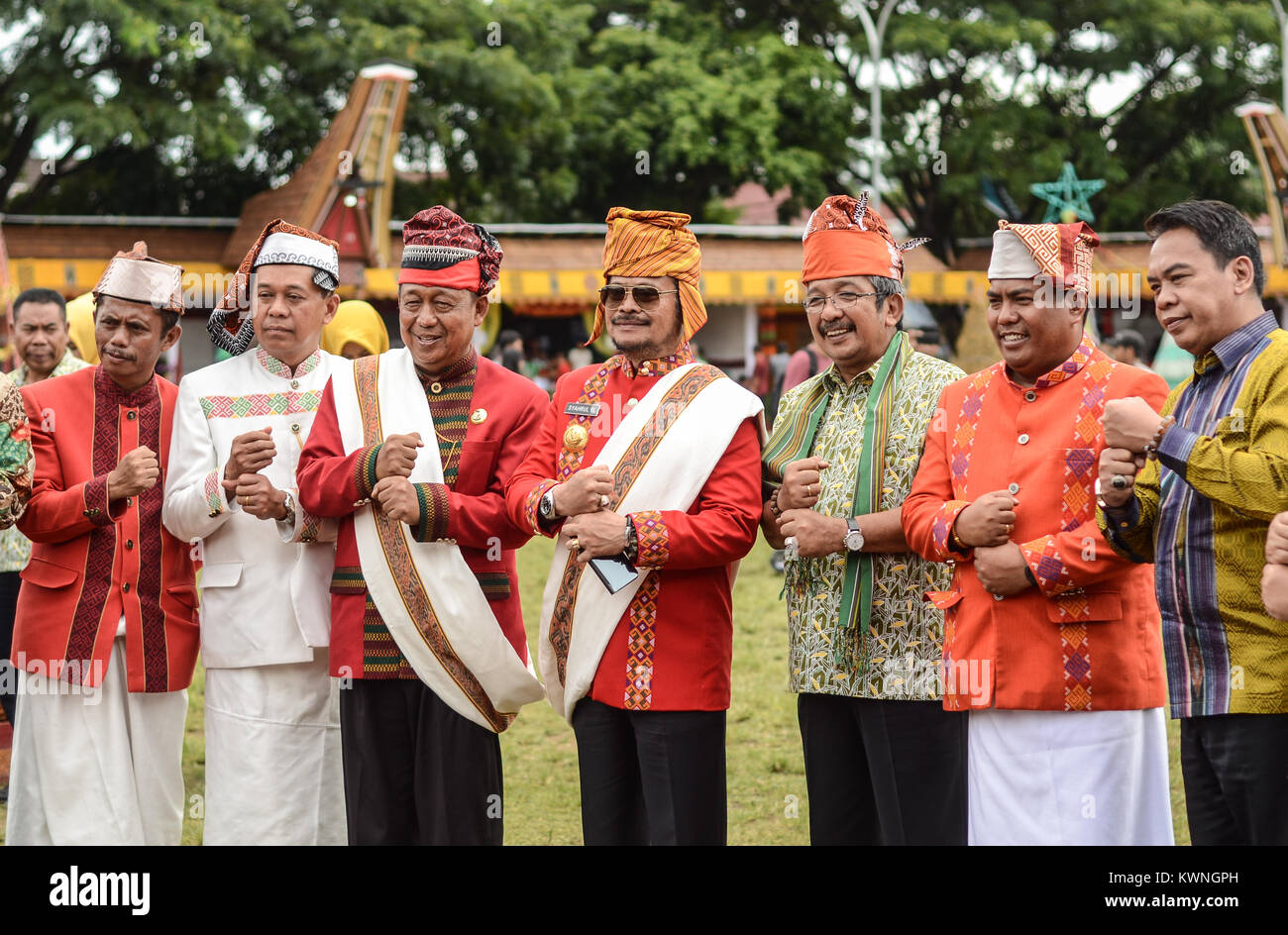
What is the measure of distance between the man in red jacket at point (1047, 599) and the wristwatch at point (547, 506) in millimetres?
966

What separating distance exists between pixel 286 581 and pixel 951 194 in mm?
24378

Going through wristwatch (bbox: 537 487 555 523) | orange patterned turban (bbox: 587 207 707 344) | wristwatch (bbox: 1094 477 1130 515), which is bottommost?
wristwatch (bbox: 1094 477 1130 515)

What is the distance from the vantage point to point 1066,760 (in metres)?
3.56

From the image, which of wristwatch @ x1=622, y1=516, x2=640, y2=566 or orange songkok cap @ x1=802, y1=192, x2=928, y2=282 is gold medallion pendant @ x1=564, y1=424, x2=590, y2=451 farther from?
orange songkok cap @ x1=802, y1=192, x2=928, y2=282

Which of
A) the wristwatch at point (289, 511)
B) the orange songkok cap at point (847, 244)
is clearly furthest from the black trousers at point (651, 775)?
the orange songkok cap at point (847, 244)

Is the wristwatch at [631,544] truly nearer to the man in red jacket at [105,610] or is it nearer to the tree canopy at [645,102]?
the man in red jacket at [105,610]

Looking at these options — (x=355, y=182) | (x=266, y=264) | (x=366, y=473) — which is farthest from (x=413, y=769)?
(x=355, y=182)

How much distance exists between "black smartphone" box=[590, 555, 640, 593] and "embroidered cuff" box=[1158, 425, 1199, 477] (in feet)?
4.57

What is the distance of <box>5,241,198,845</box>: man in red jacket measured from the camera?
4375 millimetres

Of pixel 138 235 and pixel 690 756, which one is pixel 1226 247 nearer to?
pixel 690 756

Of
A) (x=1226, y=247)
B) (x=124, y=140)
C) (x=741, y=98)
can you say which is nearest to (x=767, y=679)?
(x=1226, y=247)

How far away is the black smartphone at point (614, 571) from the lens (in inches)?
149

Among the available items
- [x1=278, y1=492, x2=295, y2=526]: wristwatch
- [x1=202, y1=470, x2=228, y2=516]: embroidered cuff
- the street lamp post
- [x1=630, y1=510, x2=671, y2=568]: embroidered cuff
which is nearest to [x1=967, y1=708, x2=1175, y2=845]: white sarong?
[x1=630, y1=510, x2=671, y2=568]: embroidered cuff

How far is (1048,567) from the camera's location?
348cm
